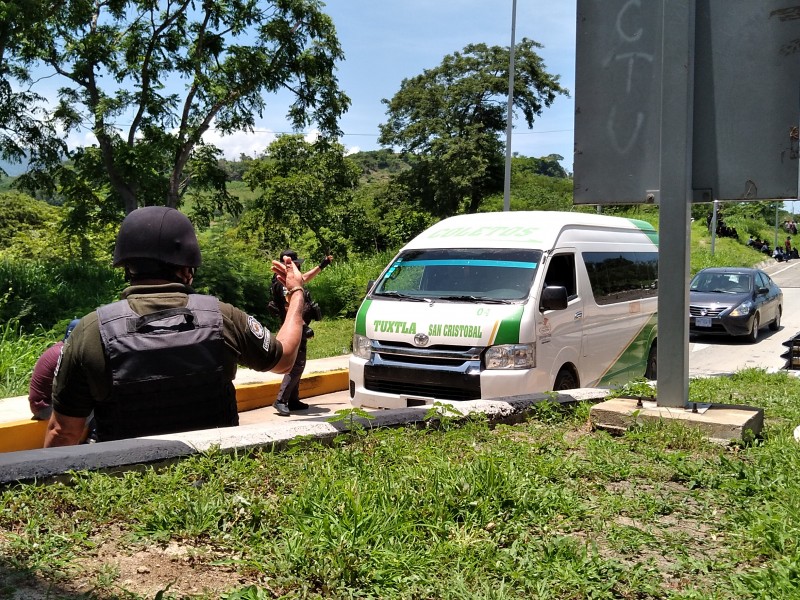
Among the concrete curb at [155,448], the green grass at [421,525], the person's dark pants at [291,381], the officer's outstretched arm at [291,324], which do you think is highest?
the officer's outstretched arm at [291,324]

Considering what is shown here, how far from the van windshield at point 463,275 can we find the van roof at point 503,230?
117 millimetres

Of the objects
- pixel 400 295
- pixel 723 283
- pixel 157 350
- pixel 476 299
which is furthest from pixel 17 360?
pixel 723 283

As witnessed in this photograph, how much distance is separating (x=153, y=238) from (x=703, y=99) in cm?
319

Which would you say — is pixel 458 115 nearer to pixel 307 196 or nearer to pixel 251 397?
pixel 307 196

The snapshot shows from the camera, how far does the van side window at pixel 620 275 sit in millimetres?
8367

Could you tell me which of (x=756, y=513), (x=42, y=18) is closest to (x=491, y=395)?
(x=756, y=513)

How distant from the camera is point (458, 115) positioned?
3844 centimetres

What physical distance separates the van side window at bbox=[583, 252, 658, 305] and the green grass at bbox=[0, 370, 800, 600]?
4.70 m

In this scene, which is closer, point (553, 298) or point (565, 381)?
point (553, 298)

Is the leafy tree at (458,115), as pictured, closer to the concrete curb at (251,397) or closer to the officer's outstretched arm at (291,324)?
the concrete curb at (251,397)

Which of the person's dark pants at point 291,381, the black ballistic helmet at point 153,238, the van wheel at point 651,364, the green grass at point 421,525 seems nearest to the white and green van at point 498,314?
the van wheel at point 651,364

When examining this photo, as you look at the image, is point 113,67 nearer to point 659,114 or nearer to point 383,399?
point 383,399

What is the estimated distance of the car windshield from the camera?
55.2 ft

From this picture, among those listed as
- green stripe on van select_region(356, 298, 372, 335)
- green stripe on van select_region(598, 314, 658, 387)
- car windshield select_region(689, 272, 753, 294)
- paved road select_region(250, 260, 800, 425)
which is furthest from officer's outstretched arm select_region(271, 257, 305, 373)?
car windshield select_region(689, 272, 753, 294)
